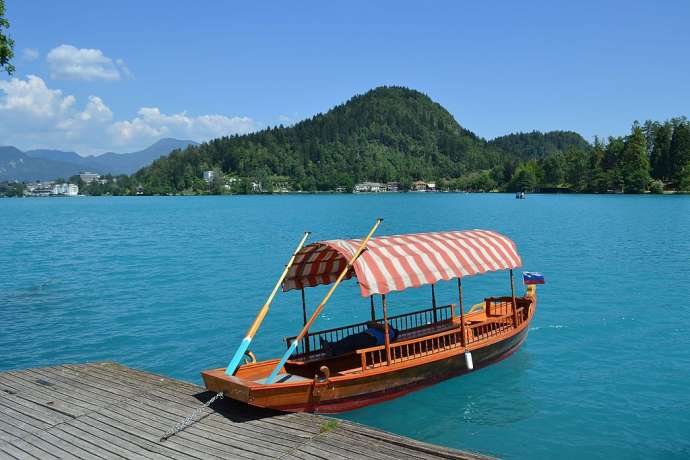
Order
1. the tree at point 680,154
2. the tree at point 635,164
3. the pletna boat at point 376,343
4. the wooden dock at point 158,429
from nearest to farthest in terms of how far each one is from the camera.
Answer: the wooden dock at point 158,429
the pletna boat at point 376,343
the tree at point 680,154
the tree at point 635,164

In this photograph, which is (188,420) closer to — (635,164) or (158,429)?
(158,429)

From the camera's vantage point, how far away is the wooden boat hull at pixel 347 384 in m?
12.7

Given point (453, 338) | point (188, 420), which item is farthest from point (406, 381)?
point (188, 420)

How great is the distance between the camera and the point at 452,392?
17.2 m

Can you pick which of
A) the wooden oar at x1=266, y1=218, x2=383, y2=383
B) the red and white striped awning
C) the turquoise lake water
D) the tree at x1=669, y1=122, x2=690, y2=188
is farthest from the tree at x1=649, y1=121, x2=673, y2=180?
the wooden oar at x1=266, y1=218, x2=383, y2=383

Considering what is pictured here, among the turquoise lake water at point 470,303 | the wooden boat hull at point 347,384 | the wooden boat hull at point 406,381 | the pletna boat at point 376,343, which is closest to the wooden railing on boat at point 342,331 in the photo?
the pletna boat at point 376,343

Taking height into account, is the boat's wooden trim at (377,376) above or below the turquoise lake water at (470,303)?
above

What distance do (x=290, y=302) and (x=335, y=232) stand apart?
134 feet

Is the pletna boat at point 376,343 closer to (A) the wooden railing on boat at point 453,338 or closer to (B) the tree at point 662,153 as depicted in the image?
(A) the wooden railing on boat at point 453,338

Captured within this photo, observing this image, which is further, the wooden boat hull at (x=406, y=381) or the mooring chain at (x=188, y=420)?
the wooden boat hull at (x=406, y=381)

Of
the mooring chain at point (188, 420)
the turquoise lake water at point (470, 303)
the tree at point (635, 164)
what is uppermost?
the tree at point (635, 164)

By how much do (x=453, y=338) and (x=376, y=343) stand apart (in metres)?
3.44

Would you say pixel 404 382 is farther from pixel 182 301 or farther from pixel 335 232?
pixel 335 232

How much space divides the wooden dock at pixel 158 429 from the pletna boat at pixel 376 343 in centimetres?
80
